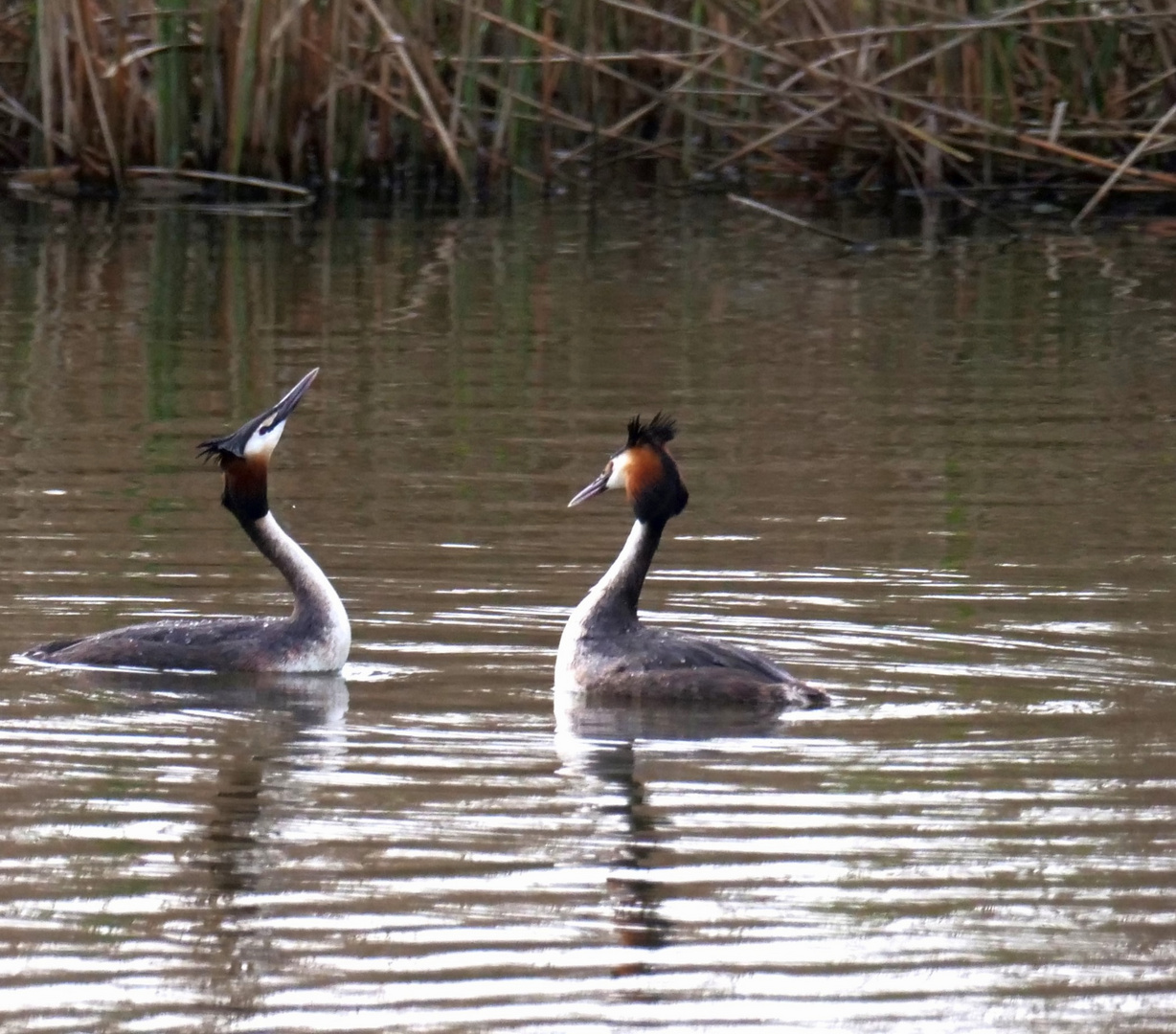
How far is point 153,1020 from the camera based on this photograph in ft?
13.9

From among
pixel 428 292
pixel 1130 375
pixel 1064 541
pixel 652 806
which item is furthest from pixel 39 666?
pixel 428 292

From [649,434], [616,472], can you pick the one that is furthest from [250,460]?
[649,434]

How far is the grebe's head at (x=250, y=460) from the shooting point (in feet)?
25.3

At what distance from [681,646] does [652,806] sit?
1.23m

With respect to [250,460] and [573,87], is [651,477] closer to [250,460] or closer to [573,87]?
[250,460]

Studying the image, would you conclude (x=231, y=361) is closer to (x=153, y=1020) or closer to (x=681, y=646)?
(x=681, y=646)

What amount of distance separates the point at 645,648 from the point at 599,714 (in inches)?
11.7

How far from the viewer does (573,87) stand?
19406 millimetres

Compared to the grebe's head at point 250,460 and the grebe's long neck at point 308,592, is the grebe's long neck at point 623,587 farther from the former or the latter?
the grebe's head at point 250,460

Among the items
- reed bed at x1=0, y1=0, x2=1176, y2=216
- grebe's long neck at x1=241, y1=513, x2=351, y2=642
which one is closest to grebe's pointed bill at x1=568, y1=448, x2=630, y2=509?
grebe's long neck at x1=241, y1=513, x2=351, y2=642

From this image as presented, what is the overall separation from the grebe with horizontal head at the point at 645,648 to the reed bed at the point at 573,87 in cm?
949

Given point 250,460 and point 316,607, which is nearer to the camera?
point 316,607

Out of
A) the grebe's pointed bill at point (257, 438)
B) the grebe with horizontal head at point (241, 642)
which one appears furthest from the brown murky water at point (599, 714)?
the grebe's pointed bill at point (257, 438)

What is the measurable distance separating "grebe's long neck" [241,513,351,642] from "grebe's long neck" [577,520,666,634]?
0.73m
